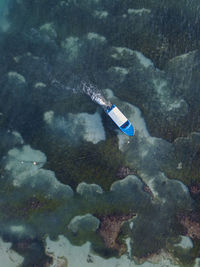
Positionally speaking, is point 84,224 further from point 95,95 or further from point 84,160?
point 95,95

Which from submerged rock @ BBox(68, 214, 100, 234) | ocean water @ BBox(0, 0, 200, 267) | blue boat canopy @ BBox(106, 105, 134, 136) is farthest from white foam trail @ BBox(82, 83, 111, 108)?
submerged rock @ BBox(68, 214, 100, 234)

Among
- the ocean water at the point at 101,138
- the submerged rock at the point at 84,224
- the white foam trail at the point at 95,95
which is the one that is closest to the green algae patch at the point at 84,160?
the ocean water at the point at 101,138

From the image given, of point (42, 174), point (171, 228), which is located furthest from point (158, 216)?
point (42, 174)

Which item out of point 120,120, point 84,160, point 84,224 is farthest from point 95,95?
point 84,224

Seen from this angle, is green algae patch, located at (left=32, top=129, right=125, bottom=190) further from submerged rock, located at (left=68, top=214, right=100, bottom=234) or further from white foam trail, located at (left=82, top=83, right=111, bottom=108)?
white foam trail, located at (left=82, top=83, right=111, bottom=108)

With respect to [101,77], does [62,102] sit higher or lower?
lower

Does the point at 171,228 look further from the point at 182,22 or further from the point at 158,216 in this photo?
the point at 182,22
